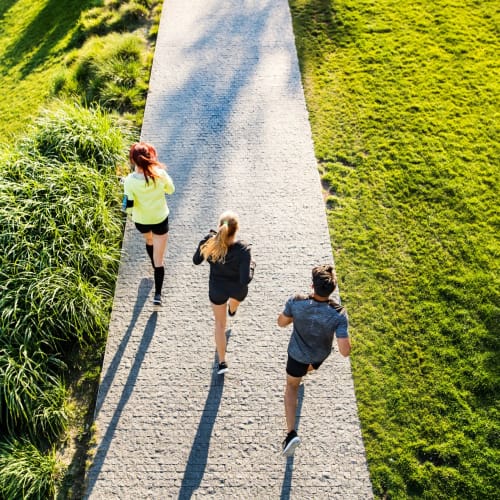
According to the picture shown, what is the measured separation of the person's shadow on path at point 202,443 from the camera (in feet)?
13.6

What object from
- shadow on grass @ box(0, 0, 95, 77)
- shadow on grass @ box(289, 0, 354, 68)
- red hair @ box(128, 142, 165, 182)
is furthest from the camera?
shadow on grass @ box(0, 0, 95, 77)

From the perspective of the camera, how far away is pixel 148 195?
4.78 meters

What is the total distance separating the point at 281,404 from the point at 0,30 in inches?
491

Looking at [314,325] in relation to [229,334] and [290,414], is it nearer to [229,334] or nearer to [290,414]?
[290,414]

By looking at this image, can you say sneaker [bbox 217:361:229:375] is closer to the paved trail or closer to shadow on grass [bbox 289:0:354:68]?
the paved trail

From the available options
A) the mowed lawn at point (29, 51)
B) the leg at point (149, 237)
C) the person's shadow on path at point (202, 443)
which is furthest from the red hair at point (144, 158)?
the mowed lawn at point (29, 51)

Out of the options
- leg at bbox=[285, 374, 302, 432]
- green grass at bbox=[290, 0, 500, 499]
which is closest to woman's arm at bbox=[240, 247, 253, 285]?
leg at bbox=[285, 374, 302, 432]

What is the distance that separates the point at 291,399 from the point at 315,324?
34.1 inches

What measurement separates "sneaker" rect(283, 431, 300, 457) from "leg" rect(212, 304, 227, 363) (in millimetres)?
1038

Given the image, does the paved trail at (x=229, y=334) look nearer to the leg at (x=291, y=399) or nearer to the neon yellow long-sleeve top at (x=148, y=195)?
the leg at (x=291, y=399)

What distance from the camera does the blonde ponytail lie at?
3.92m

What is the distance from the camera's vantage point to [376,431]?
174 inches

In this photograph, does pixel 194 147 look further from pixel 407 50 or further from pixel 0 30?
pixel 0 30

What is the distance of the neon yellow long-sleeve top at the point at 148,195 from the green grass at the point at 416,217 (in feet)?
7.40
